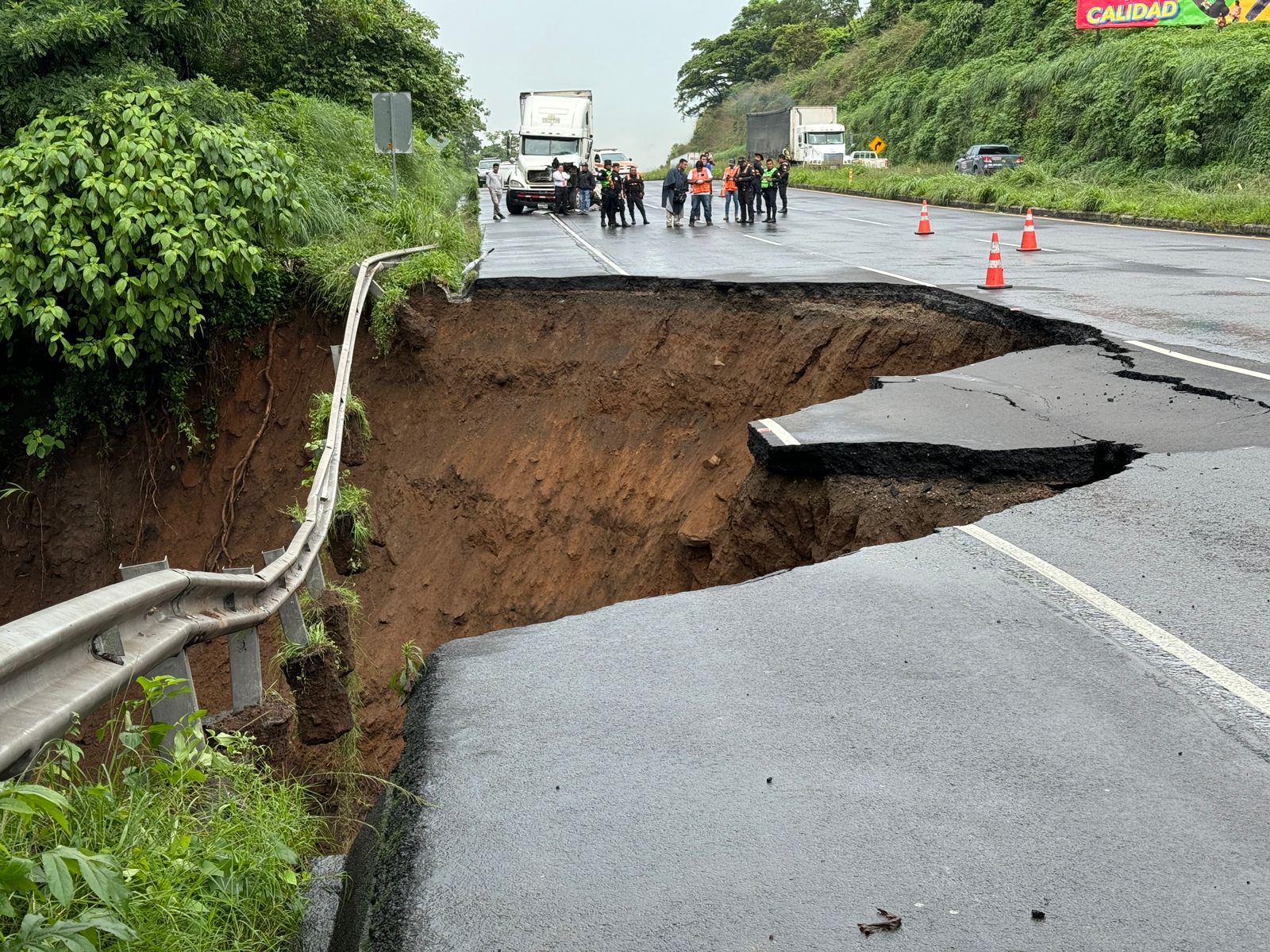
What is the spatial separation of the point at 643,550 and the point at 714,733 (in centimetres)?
926

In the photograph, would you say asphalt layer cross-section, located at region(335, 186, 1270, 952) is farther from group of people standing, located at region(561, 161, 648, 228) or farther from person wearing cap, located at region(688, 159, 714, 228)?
group of people standing, located at region(561, 161, 648, 228)

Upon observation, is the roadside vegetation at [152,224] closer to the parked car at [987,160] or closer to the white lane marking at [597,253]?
the white lane marking at [597,253]

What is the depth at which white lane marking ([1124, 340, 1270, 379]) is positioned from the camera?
924cm

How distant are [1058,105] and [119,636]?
1669 inches

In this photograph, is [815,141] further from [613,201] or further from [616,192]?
[613,201]

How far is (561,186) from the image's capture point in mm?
38344

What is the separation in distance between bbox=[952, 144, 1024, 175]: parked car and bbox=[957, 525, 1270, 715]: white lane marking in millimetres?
37530

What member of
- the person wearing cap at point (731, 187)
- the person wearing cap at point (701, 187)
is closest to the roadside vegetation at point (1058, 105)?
the person wearing cap at point (731, 187)

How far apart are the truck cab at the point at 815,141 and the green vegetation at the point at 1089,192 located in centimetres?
1030

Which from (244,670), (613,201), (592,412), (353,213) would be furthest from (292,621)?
(613,201)

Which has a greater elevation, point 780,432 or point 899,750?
point 780,432

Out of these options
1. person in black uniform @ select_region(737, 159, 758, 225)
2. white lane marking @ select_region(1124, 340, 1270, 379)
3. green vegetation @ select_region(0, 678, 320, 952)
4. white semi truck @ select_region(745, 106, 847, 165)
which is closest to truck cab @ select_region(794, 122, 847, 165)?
white semi truck @ select_region(745, 106, 847, 165)

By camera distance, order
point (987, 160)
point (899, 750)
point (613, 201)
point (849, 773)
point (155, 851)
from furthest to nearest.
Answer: point (987, 160), point (613, 201), point (899, 750), point (849, 773), point (155, 851)

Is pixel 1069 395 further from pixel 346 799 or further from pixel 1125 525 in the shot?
pixel 346 799
